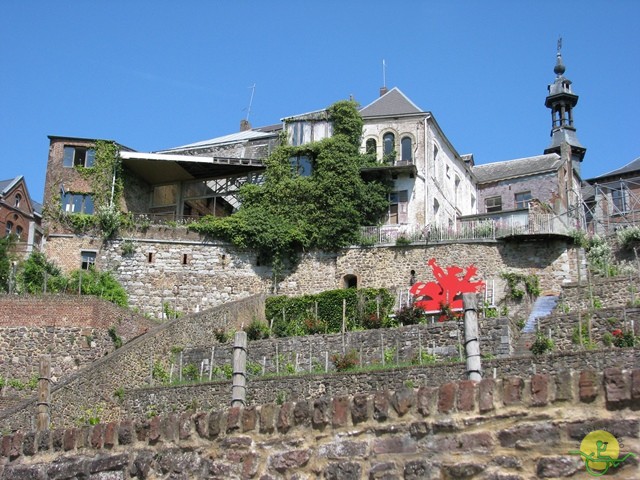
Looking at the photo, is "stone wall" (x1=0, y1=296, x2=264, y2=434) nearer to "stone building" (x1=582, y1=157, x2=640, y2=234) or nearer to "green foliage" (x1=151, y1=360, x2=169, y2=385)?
"green foliage" (x1=151, y1=360, x2=169, y2=385)

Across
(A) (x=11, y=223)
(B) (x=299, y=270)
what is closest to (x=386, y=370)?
(B) (x=299, y=270)

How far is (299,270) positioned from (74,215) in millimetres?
9676

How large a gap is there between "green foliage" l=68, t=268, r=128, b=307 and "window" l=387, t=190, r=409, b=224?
11.5 meters

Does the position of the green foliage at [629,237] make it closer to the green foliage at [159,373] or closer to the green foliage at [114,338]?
the green foliage at [159,373]

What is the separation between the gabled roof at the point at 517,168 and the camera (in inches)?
1837

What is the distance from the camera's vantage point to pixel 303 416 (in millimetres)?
8602

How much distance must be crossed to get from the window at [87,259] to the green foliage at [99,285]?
0.52 meters

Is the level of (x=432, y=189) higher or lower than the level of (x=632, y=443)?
higher

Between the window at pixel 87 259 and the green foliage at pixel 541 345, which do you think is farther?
the window at pixel 87 259

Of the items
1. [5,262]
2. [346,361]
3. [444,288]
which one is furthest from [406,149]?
[5,262]

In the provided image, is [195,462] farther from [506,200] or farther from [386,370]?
[506,200]

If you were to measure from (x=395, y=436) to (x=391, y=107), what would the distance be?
34.9 m

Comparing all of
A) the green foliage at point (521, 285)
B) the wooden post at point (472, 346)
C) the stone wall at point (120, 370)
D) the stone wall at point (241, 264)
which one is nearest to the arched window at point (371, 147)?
the stone wall at point (241, 264)

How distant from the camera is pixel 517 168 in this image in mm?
48000
